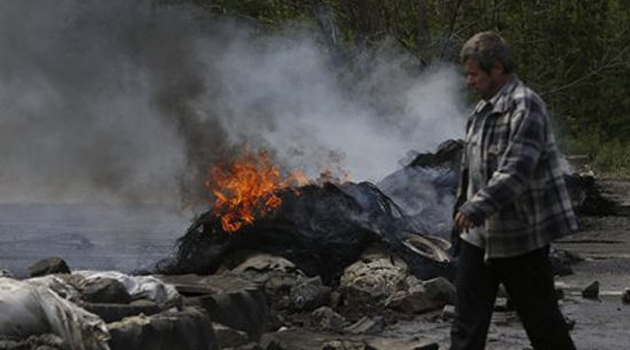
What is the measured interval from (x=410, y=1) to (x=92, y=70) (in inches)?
642

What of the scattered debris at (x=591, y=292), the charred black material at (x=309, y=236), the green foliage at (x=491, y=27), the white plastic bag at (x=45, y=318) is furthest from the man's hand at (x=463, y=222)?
the green foliage at (x=491, y=27)

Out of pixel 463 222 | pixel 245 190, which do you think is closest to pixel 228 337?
pixel 463 222

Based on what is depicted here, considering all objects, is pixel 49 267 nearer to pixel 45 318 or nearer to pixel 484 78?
pixel 45 318

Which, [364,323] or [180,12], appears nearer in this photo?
[364,323]

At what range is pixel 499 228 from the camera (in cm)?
552

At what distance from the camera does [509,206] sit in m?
5.52

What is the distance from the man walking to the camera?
5.41 meters

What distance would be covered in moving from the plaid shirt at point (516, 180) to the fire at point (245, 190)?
680cm

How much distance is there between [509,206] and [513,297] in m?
0.44

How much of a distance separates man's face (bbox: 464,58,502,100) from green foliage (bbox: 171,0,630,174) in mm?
21120

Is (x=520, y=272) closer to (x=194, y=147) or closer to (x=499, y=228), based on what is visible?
(x=499, y=228)

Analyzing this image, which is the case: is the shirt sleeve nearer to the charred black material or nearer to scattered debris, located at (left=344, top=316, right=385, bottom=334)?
scattered debris, located at (left=344, top=316, right=385, bottom=334)

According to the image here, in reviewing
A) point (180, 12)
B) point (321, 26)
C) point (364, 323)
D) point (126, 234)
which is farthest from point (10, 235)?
point (364, 323)

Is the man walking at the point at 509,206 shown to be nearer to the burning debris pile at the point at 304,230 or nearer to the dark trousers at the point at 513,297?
the dark trousers at the point at 513,297
